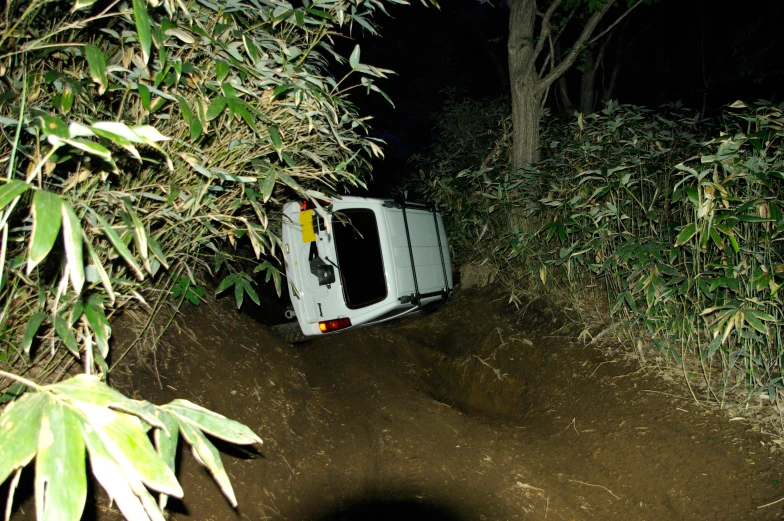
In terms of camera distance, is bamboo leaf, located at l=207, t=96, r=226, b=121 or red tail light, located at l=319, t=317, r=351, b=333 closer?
bamboo leaf, located at l=207, t=96, r=226, b=121

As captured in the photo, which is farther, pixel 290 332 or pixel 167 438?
pixel 290 332

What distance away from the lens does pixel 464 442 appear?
3.73 meters

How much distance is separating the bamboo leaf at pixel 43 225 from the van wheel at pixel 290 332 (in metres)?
4.66

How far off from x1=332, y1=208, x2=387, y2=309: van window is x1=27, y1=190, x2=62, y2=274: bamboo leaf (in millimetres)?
4265

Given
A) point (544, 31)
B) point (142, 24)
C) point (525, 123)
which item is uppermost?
point (544, 31)

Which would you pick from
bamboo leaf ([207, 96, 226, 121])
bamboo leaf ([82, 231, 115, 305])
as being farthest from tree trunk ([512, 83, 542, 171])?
bamboo leaf ([82, 231, 115, 305])

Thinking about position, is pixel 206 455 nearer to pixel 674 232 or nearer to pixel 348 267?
pixel 674 232

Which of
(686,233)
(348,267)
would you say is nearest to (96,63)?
(686,233)

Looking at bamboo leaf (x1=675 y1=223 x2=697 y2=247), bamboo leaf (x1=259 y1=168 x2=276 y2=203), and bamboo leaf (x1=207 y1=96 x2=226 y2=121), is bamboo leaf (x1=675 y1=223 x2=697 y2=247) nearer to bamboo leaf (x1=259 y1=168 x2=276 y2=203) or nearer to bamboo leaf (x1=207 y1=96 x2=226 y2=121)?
bamboo leaf (x1=259 y1=168 x2=276 y2=203)

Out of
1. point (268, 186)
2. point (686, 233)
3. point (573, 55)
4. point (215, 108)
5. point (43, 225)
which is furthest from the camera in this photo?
point (573, 55)

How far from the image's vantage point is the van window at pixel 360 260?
17.3 feet

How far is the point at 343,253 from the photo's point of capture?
530 centimetres

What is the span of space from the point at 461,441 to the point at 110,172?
3127 mm

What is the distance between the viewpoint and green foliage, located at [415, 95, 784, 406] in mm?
3021
